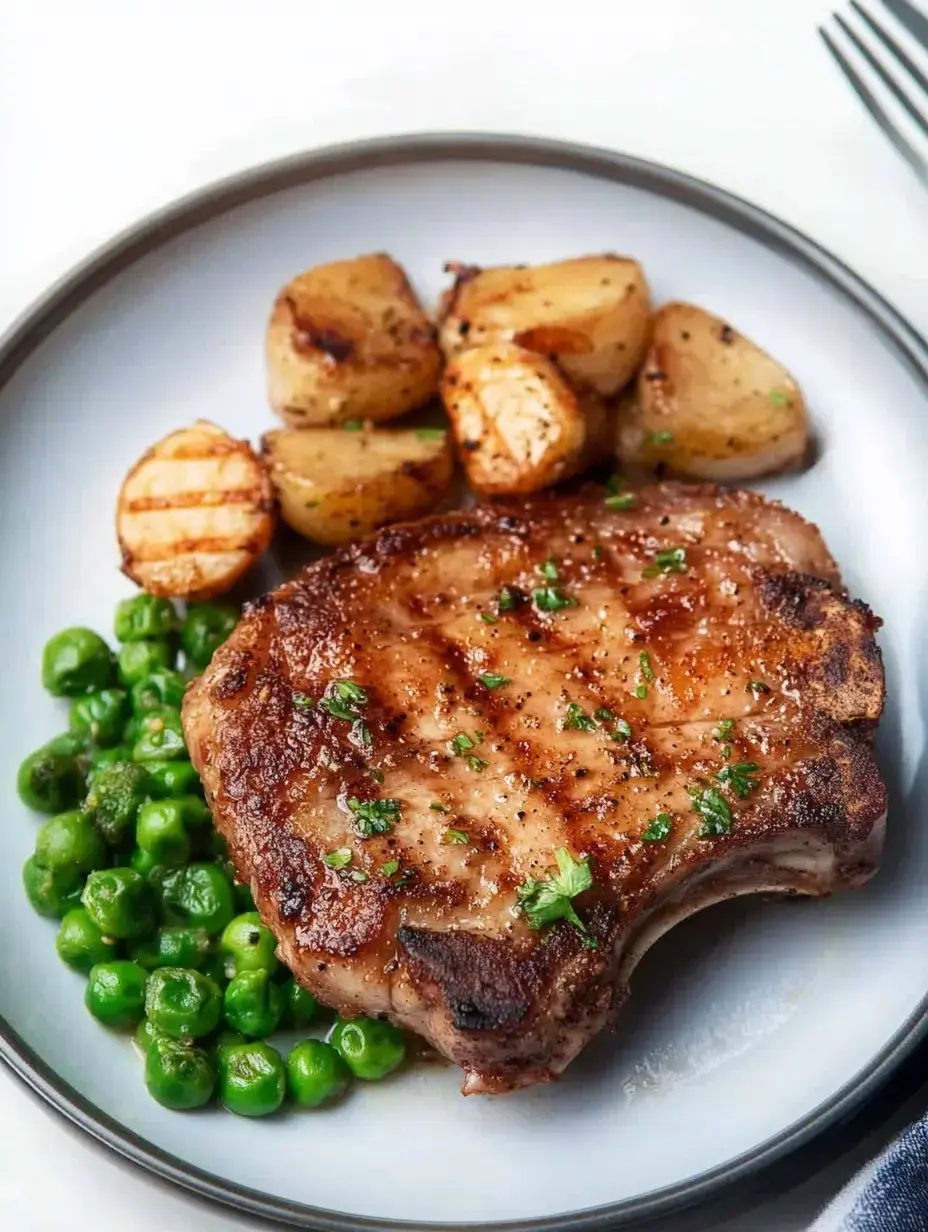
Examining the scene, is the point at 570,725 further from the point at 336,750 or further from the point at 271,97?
the point at 271,97

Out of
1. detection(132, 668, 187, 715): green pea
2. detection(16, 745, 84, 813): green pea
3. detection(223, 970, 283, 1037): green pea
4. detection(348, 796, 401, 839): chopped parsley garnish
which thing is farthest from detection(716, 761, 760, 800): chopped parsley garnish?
detection(16, 745, 84, 813): green pea

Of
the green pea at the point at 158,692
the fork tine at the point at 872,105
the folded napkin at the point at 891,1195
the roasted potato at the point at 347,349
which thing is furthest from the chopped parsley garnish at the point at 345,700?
the fork tine at the point at 872,105

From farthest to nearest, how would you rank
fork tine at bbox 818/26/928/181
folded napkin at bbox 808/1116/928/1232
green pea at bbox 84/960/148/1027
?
fork tine at bbox 818/26/928/181 → green pea at bbox 84/960/148/1027 → folded napkin at bbox 808/1116/928/1232

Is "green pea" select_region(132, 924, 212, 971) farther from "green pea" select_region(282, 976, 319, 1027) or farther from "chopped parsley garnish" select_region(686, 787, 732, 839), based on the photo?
"chopped parsley garnish" select_region(686, 787, 732, 839)

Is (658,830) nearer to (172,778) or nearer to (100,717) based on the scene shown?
(172,778)

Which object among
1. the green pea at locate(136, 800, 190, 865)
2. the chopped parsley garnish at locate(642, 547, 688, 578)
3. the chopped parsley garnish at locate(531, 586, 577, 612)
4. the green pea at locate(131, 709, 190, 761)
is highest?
the green pea at locate(131, 709, 190, 761)

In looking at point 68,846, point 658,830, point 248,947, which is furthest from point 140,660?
point 658,830

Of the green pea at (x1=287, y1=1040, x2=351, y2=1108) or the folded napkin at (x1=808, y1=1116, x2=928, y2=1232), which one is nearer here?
the folded napkin at (x1=808, y1=1116, x2=928, y2=1232)
